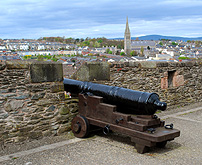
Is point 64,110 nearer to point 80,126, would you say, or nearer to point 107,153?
point 80,126

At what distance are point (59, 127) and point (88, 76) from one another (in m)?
1.38

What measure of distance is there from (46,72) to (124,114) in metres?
1.89

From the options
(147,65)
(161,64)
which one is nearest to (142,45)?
(161,64)

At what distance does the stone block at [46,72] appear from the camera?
→ 4.80m

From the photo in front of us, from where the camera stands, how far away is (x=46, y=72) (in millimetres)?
4977

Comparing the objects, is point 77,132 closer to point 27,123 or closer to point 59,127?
point 59,127

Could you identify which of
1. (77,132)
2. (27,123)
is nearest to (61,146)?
(77,132)

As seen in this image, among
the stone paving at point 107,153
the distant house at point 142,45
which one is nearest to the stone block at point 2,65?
the stone paving at point 107,153

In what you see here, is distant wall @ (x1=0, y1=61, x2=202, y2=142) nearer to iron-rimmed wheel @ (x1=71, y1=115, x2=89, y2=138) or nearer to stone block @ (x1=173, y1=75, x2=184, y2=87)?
iron-rimmed wheel @ (x1=71, y1=115, x2=89, y2=138)

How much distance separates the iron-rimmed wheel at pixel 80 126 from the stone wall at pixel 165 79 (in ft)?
5.44

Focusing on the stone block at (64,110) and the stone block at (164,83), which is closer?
the stone block at (64,110)

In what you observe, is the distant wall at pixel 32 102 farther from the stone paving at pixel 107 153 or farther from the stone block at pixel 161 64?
the stone block at pixel 161 64

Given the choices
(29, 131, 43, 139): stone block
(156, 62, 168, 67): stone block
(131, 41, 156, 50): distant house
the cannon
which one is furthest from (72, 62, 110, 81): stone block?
(131, 41, 156, 50): distant house

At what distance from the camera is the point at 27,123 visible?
4707 millimetres
